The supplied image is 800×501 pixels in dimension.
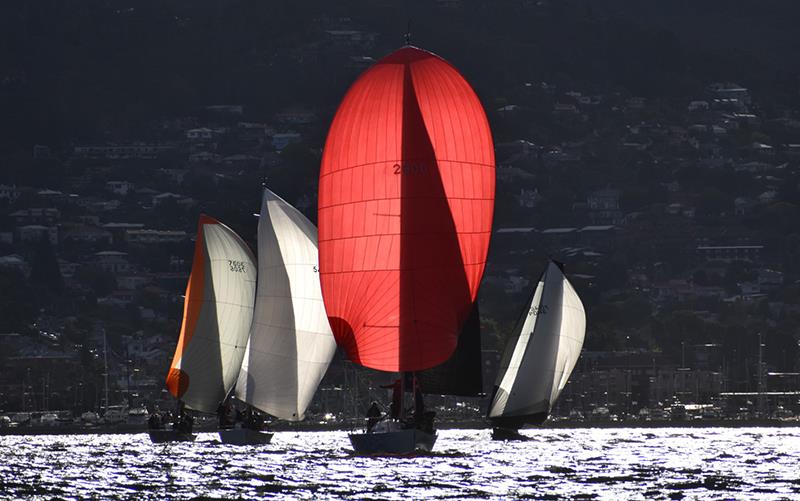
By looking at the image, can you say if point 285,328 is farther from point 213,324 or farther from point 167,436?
point 167,436

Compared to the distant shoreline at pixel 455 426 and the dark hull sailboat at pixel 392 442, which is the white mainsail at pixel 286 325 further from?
the distant shoreline at pixel 455 426

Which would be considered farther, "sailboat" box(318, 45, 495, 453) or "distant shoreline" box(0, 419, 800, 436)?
"distant shoreline" box(0, 419, 800, 436)

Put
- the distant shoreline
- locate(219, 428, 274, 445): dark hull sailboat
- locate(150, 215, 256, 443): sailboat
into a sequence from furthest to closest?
the distant shoreline, locate(150, 215, 256, 443): sailboat, locate(219, 428, 274, 445): dark hull sailboat

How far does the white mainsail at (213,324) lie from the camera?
84188mm

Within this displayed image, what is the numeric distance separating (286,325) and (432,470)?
18.8 m

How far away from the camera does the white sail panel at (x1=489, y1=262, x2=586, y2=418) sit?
8650cm

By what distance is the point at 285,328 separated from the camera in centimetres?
8175

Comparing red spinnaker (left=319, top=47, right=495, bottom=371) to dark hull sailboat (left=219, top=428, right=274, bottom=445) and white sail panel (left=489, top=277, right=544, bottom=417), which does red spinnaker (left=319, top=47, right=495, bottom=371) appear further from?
white sail panel (left=489, top=277, right=544, bottom=417)

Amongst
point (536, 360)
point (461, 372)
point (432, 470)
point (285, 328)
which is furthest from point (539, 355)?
point (432, 470)

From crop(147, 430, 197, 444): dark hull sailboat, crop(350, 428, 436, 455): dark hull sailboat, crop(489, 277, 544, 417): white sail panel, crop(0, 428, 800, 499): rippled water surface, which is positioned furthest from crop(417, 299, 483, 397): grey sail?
crop(147, 430, 197, 444): dark hull sailboat

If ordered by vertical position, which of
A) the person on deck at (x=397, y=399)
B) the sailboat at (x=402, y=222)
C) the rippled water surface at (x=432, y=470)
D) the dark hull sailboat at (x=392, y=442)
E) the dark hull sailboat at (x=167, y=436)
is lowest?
the rippled water surface at (x=432, y=470)

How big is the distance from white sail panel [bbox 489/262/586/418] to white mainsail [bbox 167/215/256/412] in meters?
9.48

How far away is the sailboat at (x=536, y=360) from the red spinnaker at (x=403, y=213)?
1979cm

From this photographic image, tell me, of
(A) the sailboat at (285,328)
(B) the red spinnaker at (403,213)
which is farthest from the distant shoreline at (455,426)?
(B) the red spinnaker at (403,213)
